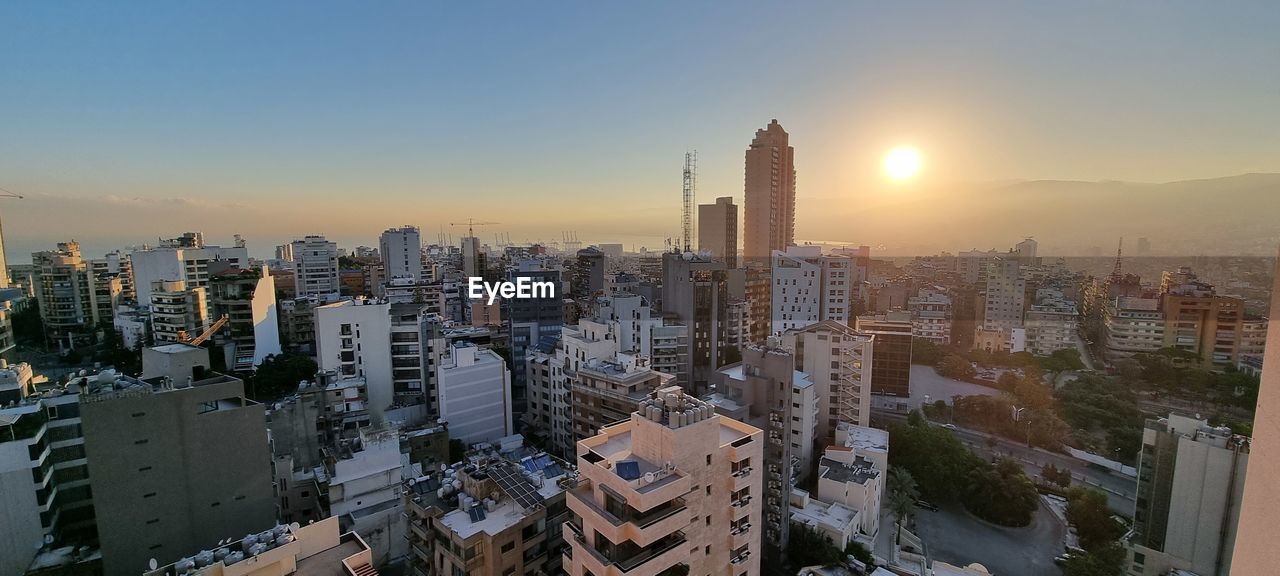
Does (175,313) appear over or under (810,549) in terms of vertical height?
over

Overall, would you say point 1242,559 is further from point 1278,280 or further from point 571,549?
point 571,549

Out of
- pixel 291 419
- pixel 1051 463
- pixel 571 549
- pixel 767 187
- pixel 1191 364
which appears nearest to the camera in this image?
pixel 571 549

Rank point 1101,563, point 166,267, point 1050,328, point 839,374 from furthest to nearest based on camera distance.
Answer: point 166,267
point 1050,328
point 839,374
point 1101,563

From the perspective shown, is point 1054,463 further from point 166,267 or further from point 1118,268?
point 166,267

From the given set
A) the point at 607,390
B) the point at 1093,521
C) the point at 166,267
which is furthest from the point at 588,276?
the point at 1093,521

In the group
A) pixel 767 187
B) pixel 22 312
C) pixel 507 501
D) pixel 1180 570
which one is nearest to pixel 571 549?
pixel 507 501

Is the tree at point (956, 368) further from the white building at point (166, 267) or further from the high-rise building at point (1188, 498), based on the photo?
the white building at point (166, 267)
